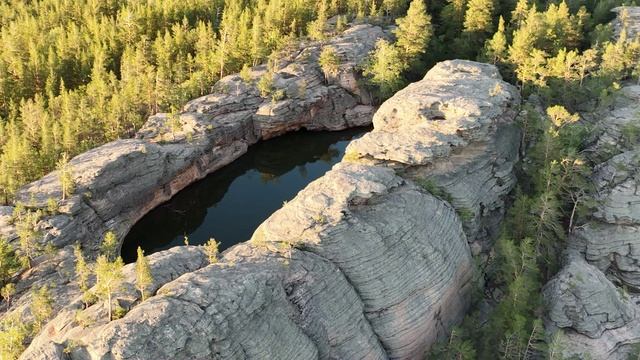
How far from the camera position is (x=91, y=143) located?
146 ft

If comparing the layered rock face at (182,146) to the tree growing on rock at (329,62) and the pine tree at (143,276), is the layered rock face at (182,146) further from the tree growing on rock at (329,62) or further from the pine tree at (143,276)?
the pine tree at (143,276)

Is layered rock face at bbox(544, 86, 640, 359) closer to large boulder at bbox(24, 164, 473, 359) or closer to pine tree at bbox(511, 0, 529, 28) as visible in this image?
large boulder at bbox(24, 164, 473, 359)

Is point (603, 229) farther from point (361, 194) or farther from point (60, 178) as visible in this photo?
point (60, 178)

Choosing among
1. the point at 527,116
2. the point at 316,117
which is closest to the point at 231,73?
the point at 316,117

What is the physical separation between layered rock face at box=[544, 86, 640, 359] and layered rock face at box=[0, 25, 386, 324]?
25.9 m

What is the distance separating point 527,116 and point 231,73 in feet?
99.5

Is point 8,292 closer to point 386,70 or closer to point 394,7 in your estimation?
point 386,70

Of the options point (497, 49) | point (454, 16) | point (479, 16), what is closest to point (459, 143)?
point (497, 49)

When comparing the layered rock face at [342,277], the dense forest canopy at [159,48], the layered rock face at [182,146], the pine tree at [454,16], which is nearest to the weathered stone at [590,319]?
the layered rock face at [342,277]

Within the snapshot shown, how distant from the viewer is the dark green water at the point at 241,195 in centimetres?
4266

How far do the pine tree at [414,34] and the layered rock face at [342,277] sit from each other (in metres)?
20.9

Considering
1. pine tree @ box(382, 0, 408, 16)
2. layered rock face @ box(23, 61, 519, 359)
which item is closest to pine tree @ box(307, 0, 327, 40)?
pine tree @ box(382, 0, 408, 16)

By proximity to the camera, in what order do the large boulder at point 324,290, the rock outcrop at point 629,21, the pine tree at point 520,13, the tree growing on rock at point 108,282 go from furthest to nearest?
the pine tree at point 520,13
the rock outcrop at point 629,21
the tree growing on rock at point 108,282
the large boulder at point 324,290

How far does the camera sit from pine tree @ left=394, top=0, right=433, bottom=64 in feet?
188
